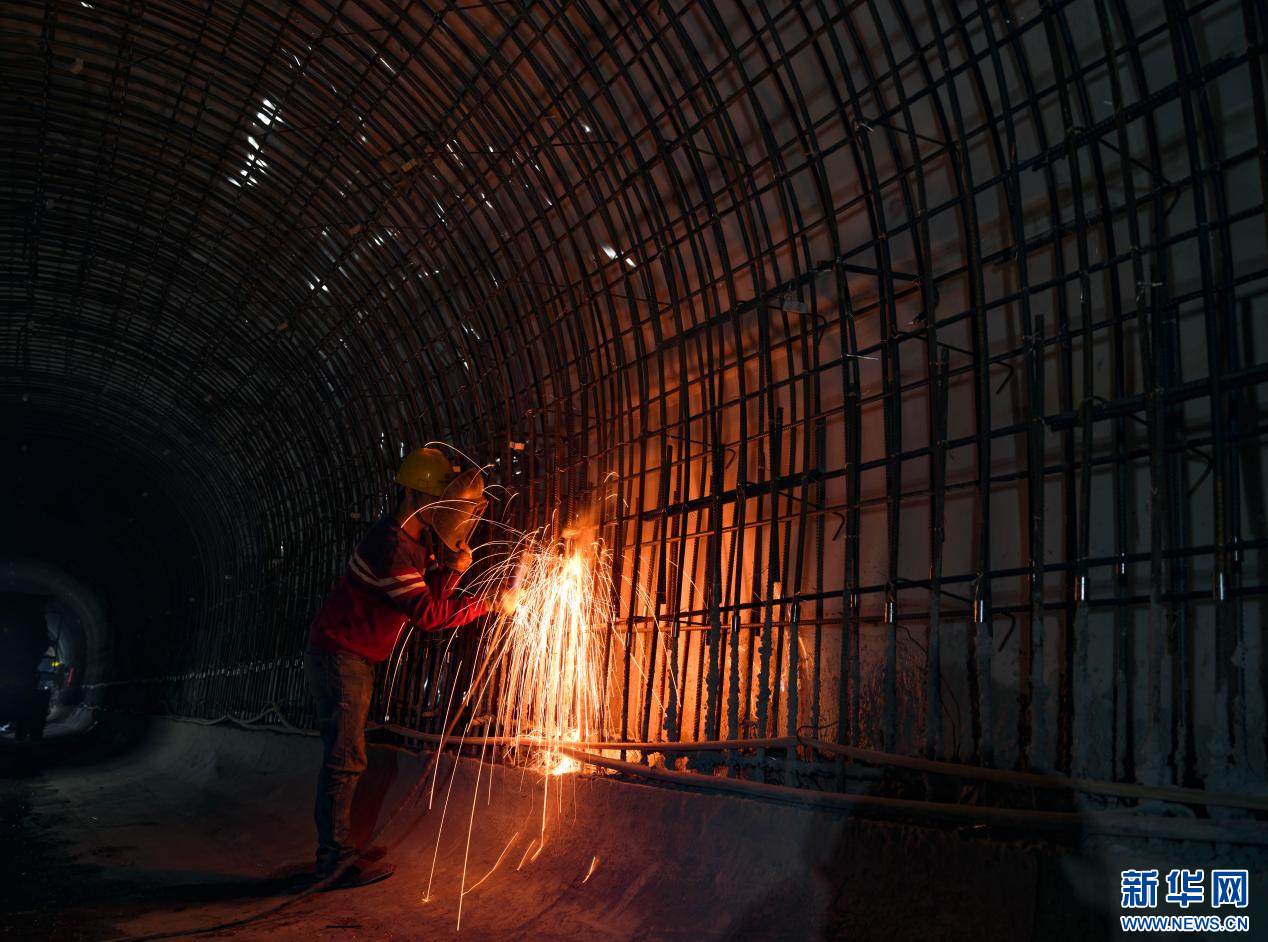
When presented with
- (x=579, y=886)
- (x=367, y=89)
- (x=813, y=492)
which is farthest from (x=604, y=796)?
(x=367, y=89)

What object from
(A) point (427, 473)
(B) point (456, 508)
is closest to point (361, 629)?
(B) point (456, 508)

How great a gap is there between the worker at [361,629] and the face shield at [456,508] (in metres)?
0.03

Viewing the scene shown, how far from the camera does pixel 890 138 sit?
19.2 ft

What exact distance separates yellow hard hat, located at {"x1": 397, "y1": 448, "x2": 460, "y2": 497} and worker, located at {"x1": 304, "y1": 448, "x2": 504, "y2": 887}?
0.10 m

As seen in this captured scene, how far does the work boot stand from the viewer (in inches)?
261

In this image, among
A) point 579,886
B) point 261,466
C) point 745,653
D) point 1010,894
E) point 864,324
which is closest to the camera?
point 1010,894

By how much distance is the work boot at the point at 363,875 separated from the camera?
261 inches

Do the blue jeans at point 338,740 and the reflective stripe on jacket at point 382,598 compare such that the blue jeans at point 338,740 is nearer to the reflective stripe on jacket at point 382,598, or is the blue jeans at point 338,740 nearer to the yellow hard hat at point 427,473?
the reflective stripe on jacket at point 382,598

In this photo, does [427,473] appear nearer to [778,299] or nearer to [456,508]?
[456,508]

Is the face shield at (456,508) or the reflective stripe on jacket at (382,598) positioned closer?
the reflective stripe on jacket at (382,598)

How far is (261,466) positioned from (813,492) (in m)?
11.9

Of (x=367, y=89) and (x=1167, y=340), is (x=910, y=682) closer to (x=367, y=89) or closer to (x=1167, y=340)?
(x=1167, y=340)

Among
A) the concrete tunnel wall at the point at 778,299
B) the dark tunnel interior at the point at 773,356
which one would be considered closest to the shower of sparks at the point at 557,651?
the dark tunnel interior at the point at 773,356

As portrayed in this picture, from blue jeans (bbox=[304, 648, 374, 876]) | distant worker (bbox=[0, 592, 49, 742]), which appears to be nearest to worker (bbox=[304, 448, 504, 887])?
blue jeans (bbox=[304, 648, 374, 876])
